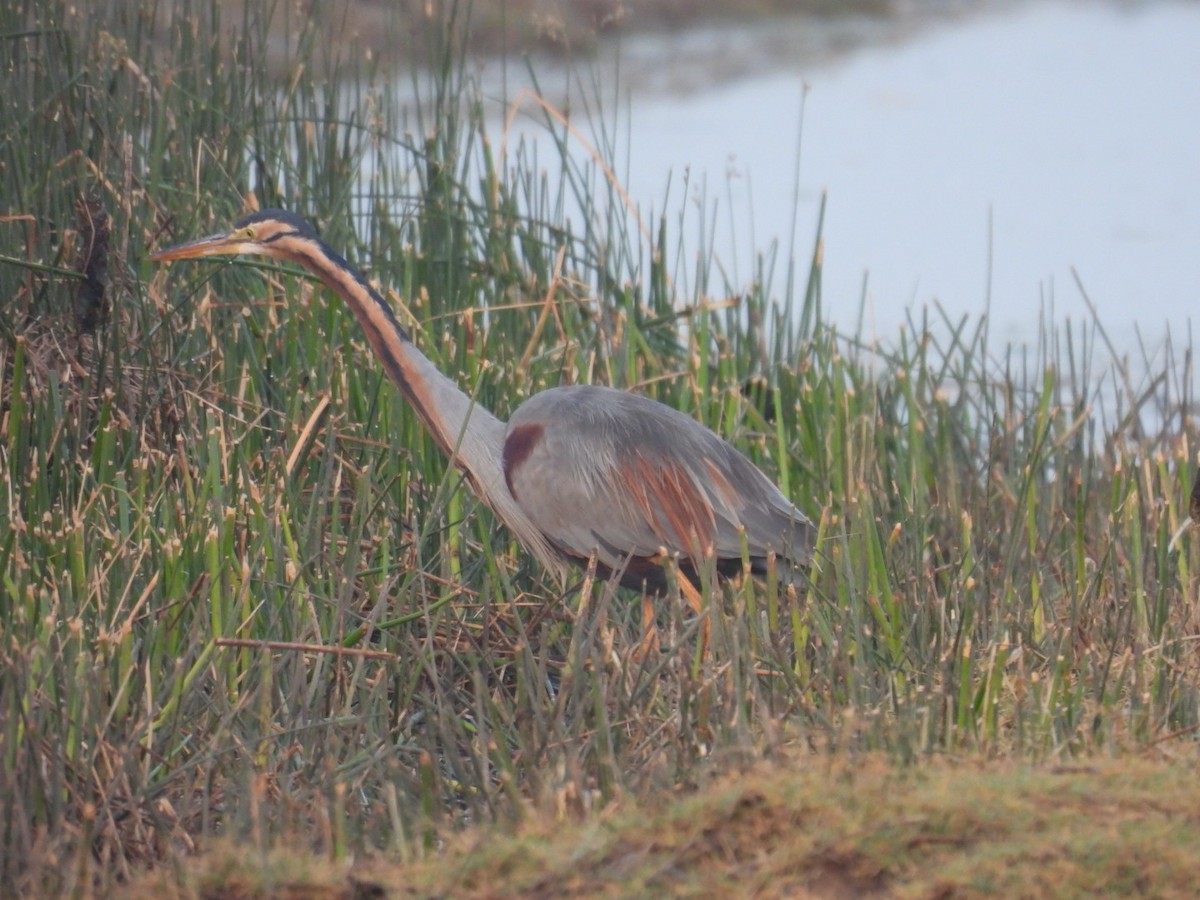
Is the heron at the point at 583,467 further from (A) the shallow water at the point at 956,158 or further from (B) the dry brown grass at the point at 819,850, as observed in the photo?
(A) the shallow water at the point at 956,158

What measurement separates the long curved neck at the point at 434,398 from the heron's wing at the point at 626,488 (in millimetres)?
48

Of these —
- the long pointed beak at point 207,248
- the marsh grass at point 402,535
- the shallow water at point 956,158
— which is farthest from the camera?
the shallow water at point 956,158

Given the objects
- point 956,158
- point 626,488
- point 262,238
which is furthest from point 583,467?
point 956,158

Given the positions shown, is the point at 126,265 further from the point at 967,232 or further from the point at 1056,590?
the point at 967,232

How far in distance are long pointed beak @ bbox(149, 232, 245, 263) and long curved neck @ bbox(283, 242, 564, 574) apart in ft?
0.40

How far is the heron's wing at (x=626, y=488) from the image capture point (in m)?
3.78

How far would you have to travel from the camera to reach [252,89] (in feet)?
15.4

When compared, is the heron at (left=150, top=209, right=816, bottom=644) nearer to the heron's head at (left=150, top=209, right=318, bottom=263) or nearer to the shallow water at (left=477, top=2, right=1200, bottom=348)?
the heron's head at (left=150, top=209, right=318, bottom=263)

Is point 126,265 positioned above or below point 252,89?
below

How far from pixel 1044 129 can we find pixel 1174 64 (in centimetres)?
271

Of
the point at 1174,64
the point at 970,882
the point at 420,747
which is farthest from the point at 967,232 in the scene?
the point at 970,882

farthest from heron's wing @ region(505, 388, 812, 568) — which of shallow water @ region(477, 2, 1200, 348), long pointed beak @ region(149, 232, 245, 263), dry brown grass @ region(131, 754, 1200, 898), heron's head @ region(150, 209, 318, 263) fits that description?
shallow water @ region(477, 2, 1200, 348)

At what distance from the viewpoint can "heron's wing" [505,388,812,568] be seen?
378cm

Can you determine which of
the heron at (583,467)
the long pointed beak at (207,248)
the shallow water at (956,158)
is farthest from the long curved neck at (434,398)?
the shallow water at (956,158)
